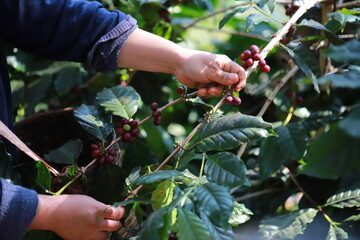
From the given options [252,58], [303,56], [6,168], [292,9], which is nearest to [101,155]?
[6,168]

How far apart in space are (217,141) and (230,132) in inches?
1.3

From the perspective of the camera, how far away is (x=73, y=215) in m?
0.92

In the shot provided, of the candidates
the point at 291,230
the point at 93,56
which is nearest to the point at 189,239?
the point at 291,230

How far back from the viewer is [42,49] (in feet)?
4.33

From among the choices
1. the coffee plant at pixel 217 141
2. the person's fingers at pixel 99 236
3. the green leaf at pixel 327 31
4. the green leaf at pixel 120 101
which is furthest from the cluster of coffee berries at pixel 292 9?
the person's fingers at pixel 99 236

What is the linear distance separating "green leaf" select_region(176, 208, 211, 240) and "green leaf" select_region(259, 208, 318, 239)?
0.28m

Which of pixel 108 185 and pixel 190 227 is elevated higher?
pixel 190 227

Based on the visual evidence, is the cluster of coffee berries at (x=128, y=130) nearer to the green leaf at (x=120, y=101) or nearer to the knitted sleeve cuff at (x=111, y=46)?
the green leaf at (x=120, y=101)

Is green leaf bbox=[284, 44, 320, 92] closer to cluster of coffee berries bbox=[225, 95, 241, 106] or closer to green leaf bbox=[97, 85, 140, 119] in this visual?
cluster of coffee berries bbox=[225, 95, 241, 106]

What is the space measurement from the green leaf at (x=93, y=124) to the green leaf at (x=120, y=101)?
0.12 feet

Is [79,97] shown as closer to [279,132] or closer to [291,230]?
[279,132]

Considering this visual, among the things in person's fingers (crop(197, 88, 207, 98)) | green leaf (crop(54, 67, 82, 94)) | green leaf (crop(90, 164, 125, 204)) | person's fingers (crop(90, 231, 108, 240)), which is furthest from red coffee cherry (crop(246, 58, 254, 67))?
green leaf (crop(54, 67, 82, 94))

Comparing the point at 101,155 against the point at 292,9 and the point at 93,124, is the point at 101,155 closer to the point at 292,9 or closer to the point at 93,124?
the point at 93,124

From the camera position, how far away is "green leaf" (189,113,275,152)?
3.04 ft
